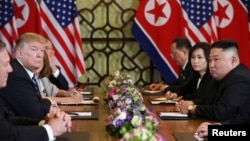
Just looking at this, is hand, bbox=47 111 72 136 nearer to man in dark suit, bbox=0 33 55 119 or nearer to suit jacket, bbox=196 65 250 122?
man in dark suit, bbox=0 33 55 119

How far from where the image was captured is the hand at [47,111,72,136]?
273cm

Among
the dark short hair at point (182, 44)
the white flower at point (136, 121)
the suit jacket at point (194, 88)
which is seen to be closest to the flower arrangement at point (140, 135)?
the white flower at point (136, 121)

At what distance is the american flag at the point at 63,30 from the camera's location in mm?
6285

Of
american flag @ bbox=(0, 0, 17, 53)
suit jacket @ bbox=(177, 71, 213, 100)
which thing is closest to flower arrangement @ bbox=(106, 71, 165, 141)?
suit jacket @ bbox=(177, 71, 213, 100)

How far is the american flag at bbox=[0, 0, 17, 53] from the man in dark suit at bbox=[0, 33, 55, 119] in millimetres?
2558

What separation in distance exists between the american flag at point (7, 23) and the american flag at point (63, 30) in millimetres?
384

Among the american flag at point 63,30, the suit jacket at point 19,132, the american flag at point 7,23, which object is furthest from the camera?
the american flag at point 63,30

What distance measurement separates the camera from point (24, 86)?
3396 millimetres

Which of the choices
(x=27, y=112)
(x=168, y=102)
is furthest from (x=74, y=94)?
(x=27, y=112)

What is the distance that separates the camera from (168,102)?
4387mm

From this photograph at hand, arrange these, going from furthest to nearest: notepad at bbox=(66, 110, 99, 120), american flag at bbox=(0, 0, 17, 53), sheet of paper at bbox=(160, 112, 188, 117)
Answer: american flag at bbox=(0, 0, 17, 53) < sheet of paper at bbox=(160, 112, 188, 117) < notepad at bbox=(66, 110, 99, 120)

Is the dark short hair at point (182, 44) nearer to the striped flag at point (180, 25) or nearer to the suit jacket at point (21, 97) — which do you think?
the striped flag at point (180, 25)

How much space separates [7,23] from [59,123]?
12.0 ft

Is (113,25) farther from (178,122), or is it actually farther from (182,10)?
(178,122)
